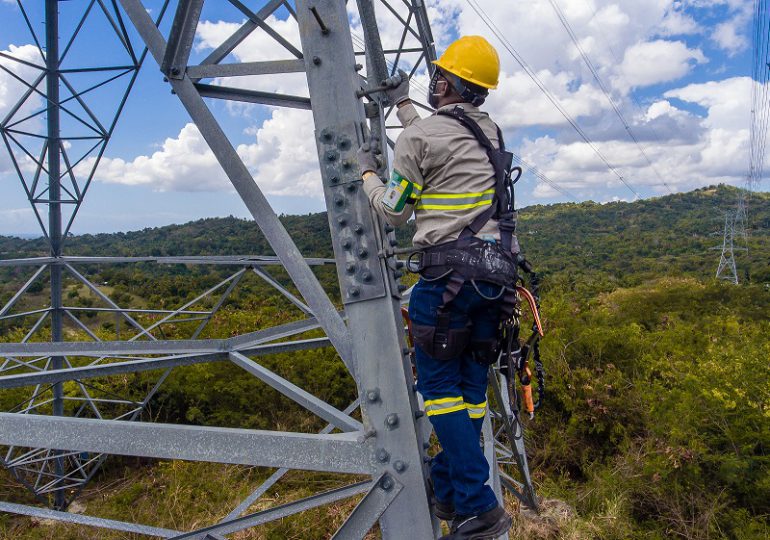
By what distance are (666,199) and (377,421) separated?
140447 millimetres

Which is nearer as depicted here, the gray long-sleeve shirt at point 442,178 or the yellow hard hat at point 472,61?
the gray long-sleeve shirt at point 442,178

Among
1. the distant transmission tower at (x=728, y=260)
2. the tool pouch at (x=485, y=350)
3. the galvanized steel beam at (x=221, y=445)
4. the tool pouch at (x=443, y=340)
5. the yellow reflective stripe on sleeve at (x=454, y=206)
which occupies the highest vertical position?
the yellow reflective stripe on sleeve at (x=454, y=206)

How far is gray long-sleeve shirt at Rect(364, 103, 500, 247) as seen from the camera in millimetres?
2904

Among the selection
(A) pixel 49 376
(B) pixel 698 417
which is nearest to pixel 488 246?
(A) pixel 49 376

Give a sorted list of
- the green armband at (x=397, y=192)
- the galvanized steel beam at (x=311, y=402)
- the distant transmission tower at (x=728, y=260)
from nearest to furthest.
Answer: the green armband at (x=397, y=192), the galvanized steel beam at (x=311, y=402), the distant transmission tower at (x=728, y=260)

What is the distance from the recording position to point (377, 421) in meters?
3.19

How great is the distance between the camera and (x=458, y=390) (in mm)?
3014

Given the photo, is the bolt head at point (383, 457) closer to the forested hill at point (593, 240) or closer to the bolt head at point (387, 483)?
the bolt head at point (387, 483)

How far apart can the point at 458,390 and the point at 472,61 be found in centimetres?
177

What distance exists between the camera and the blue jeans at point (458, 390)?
9.53 ft

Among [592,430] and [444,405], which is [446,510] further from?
[592,430]

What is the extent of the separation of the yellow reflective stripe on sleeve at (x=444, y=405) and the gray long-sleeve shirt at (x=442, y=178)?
0.82 metres

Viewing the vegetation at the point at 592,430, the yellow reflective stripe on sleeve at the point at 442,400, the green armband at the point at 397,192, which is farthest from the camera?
the vegetation at the point at 592,430

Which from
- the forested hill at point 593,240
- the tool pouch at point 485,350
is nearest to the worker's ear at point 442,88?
the tool pouch at point 485,350
